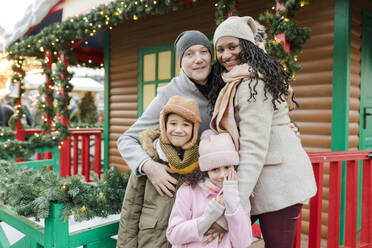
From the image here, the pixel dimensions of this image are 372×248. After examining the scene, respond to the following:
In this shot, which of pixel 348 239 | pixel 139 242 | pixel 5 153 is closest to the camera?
pixel 139 242

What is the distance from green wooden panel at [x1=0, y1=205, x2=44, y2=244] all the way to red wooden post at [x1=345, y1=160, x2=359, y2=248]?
2.35 meters

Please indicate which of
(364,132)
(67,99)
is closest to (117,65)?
(67,99)

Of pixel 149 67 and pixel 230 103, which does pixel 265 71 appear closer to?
pixel 230 103

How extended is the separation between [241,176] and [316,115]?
2.81 metres

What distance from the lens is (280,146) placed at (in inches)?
58.0

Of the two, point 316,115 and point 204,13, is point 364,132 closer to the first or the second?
point 316,115

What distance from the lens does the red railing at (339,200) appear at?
2291 millimetres

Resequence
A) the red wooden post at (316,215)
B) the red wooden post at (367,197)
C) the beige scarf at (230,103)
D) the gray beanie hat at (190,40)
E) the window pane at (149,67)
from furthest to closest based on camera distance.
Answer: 1. the window pane at (149,67)
2. the red wooden post at (367,197)
3. the red wooden post at (316,215)
4. the gray beanie hat at (190,40)
5. the beige scarf at (230,103)

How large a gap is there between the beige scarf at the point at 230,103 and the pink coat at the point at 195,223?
291mm

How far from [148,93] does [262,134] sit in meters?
4.71

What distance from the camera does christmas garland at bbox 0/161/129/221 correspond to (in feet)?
6.05

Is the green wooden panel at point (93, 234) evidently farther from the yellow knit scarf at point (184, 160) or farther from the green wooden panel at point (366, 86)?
the green wooden panel at point (366, 86)

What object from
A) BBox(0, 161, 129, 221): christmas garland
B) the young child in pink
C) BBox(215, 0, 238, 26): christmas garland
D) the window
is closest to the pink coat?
the young child in pink

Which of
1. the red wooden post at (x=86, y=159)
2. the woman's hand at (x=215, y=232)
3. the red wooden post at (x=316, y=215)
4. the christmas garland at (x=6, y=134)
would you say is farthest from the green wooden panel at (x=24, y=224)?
the christmas garland at (x=6, y=134)
